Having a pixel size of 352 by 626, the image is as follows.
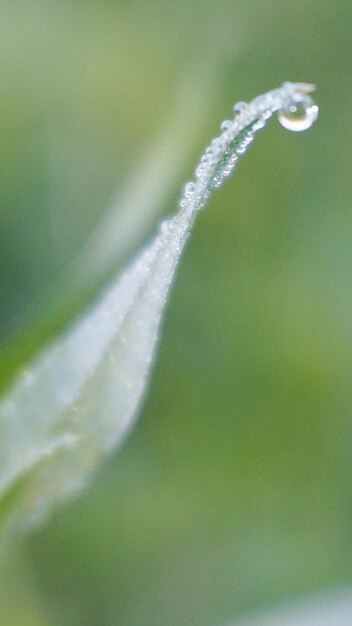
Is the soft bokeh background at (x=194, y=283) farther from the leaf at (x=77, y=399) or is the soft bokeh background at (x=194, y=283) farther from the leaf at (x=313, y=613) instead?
the leaf at (x=77, y=399)

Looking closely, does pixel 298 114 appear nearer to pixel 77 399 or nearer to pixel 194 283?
pixel 77 399

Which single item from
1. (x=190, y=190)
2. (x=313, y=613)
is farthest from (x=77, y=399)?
(x=313, y=613)

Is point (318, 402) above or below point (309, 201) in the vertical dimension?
below

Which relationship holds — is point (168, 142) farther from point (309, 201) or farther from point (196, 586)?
point (196, 586)

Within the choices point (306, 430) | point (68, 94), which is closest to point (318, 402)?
point (306, 430)

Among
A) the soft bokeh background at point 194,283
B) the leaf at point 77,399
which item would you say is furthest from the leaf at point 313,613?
the leaf at point 77,399

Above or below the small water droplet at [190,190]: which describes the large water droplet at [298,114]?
above
